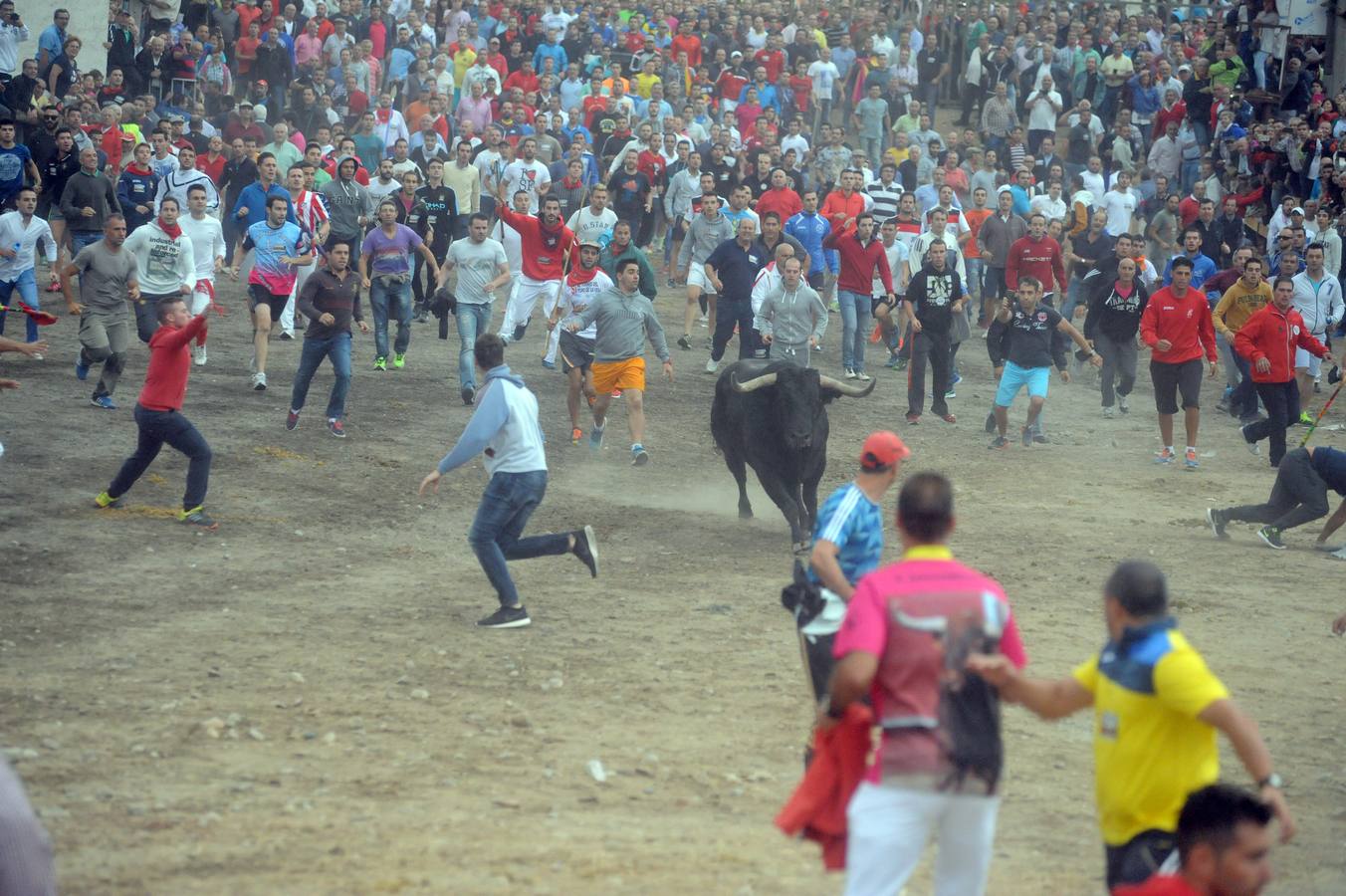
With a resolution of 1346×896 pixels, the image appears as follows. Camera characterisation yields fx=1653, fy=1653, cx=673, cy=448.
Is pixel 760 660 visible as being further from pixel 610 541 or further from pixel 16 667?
pixel 16 667

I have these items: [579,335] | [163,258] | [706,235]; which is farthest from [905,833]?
[706,235]

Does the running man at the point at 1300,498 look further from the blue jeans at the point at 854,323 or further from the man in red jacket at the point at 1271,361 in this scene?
the blue jeans at the point at 854,323

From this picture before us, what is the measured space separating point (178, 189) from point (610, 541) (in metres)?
8.58

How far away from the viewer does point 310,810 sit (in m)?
6.63

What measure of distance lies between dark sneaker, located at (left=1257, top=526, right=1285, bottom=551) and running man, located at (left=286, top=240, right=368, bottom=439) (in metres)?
7.58

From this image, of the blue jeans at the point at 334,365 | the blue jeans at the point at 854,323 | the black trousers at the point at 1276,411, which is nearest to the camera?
the blue jeans at the point at 334,365

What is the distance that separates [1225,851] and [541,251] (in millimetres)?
14084

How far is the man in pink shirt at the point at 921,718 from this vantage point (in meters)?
4.57

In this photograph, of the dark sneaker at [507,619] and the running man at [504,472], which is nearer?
the running man at [504,472]

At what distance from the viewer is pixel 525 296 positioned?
58.5ft

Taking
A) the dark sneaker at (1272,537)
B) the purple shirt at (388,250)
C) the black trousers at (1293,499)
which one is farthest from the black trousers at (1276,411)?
the purple shirt at (388,250)

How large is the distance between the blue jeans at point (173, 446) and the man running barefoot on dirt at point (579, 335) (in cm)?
426

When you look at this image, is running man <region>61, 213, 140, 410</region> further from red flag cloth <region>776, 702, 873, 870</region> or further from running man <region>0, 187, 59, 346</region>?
red flag cloth <region>776, 702, 873, 870</region>

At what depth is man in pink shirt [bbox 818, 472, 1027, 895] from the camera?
4.57 metres
